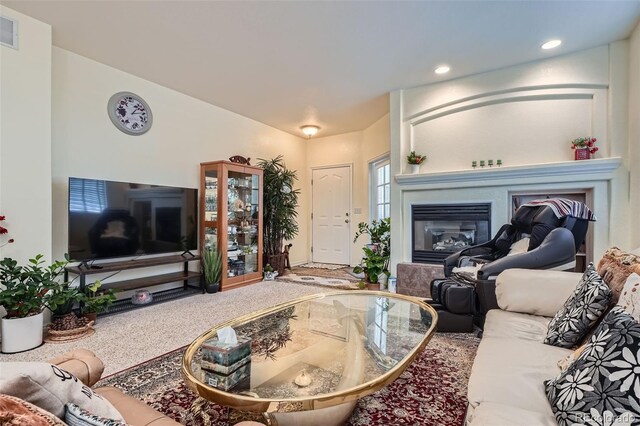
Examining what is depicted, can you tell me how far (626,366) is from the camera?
0.87 m

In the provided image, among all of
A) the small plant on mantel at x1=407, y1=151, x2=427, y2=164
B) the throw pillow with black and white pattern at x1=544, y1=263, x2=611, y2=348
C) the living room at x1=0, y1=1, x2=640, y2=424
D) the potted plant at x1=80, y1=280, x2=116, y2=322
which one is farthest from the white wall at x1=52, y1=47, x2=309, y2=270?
the throw pillow with black and white pattern at x1=544, y1=263, x2=611, y2=348

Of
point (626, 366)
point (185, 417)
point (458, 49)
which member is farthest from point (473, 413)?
point (458, 49)

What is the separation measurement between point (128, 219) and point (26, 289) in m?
1.14

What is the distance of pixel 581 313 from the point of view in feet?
4.66

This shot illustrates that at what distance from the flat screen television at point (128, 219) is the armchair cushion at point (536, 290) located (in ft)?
11.5

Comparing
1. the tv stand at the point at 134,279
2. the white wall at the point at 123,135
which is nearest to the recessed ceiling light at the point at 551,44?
the white wall at the point at 123,135

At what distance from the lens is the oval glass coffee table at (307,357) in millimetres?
1153

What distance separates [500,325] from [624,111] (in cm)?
291

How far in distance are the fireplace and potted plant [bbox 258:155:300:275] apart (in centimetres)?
218

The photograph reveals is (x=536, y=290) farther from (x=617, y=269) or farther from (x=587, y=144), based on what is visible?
(x=587, y=144)

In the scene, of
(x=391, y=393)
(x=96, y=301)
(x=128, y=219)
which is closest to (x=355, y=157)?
(x=128, y=219)

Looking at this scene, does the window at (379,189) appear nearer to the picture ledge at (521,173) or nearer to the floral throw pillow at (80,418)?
the picture ledge at (521,173)

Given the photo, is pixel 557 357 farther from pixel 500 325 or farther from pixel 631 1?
pixel 631 1

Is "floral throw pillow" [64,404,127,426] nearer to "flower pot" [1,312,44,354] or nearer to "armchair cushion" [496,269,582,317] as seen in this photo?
"armchair cushion" [496,269,582,317]
